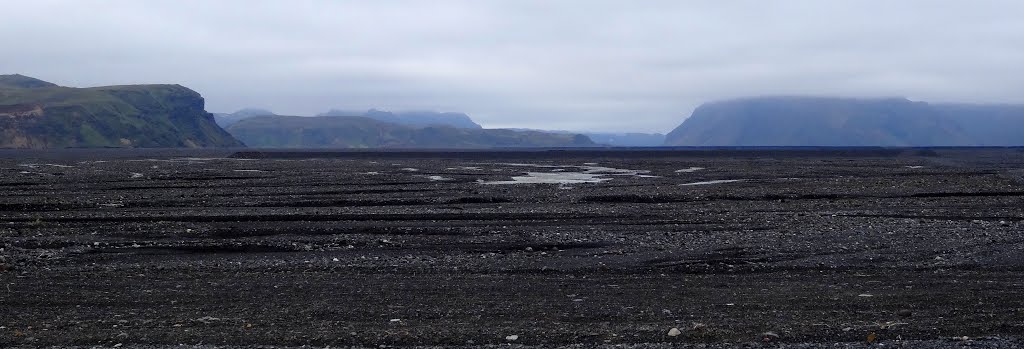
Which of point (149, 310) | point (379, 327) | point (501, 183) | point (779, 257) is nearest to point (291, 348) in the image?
point (379, 327)

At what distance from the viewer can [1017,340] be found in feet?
36.5

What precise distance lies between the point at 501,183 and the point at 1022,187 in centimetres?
2510

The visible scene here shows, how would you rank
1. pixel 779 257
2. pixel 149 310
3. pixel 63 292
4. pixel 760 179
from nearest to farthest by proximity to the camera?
pixel 149 310 < pixel 63 292 < pixel 779 257 < pixel 760 179

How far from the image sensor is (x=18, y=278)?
1669 centimetres

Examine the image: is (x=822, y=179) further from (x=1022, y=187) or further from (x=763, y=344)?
(x=763, y=344)

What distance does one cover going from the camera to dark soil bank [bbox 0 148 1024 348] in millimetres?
12039

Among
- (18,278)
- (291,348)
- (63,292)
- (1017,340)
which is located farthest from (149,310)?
(1017,340)

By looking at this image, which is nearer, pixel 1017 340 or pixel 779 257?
pixel 1017 340

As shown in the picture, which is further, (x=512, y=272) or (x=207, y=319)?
(x=512, y=272)

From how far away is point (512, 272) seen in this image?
57.6 ft

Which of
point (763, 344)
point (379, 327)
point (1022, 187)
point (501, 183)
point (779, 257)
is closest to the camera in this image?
point (763, 344)

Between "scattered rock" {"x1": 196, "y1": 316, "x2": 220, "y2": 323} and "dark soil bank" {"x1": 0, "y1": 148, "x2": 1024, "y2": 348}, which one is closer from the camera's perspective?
"dark soil bank" {"x1": 0, "y1": 148, "x2": 1024, "y2": 348}

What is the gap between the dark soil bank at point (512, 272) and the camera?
12039mm

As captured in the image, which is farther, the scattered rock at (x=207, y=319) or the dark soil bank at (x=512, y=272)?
the scattered rock at (x=207, y=319)
